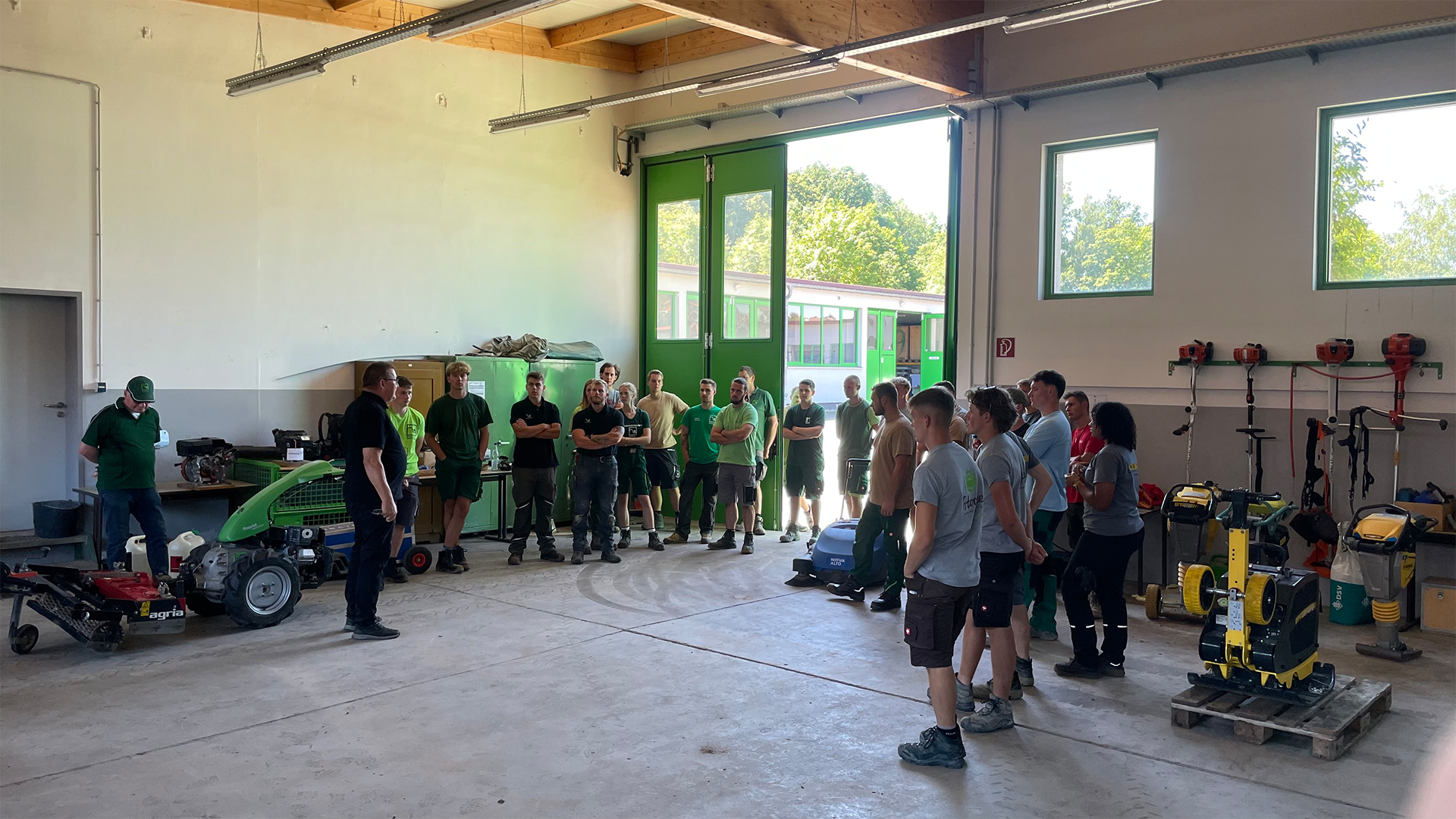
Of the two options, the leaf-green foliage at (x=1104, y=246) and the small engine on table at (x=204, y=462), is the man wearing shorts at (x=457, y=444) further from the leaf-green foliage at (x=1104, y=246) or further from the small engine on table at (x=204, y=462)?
the leaf-green foliage at (x=1104, y=246)

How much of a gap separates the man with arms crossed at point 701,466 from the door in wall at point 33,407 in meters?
5.11

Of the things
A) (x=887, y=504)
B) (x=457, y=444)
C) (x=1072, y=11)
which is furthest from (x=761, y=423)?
(x=1072, y=11)

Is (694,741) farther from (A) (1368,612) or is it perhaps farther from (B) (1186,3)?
(B) (1186,3)

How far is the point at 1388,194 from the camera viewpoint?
756cm

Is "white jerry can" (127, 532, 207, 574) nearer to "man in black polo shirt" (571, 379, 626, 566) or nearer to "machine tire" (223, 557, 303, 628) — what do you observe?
"machine tire" (223, 557, 303, 628)

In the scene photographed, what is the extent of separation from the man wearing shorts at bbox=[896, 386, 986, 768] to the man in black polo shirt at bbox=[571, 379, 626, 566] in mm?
5071

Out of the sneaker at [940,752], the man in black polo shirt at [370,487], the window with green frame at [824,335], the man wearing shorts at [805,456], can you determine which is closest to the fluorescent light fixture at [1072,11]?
the man wearing shorts at [805,456]

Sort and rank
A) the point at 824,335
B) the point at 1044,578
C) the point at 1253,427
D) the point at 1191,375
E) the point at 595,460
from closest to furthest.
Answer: the point at 1044,578 < the point at 1253,427 < the point at 1191,375 < the point at 595,460 < the point at 824,335

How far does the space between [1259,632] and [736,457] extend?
562cm

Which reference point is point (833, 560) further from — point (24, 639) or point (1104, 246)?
point (24, 639)

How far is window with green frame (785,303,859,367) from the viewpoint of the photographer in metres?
16.3

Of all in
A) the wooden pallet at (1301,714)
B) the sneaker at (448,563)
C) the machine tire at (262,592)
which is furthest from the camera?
the sneaker at (448,563)

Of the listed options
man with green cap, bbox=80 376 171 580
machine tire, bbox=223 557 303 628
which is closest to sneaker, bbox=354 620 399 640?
machine tire, bbox=223 557 303 628

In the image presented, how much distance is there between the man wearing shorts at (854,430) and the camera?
9641 mm
